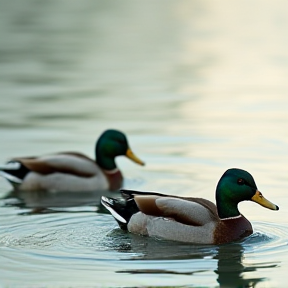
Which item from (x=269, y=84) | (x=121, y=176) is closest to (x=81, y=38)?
(x=269, y=84)

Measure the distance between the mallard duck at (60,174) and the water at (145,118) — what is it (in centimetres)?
21

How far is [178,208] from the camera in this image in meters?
10.4

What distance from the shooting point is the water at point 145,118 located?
9375 millimetres

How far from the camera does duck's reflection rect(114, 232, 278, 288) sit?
29.4 ft

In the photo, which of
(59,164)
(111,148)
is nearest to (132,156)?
(111,148)

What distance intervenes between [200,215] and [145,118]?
6.37 meters

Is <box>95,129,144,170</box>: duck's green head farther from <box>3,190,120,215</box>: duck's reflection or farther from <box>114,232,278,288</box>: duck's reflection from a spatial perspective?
<box>114,232,278,288</box>: duck's reflection

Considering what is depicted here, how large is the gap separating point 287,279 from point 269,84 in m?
10.8

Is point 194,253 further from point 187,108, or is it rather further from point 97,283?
point 187,108

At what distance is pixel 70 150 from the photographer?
14711mm

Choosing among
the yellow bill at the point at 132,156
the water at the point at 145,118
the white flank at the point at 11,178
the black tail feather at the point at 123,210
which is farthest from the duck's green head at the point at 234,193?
the white flank at the point at 11,178

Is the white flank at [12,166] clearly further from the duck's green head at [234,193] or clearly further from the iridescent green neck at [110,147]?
the duck's green head at [234,193]

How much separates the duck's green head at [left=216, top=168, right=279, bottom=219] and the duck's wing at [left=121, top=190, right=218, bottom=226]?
0.40 ft

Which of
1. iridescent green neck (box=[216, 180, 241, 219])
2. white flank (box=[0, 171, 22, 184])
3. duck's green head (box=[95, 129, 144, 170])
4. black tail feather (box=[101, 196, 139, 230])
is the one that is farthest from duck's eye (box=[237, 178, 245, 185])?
white flank (box=[0, 171, 22, 184])
